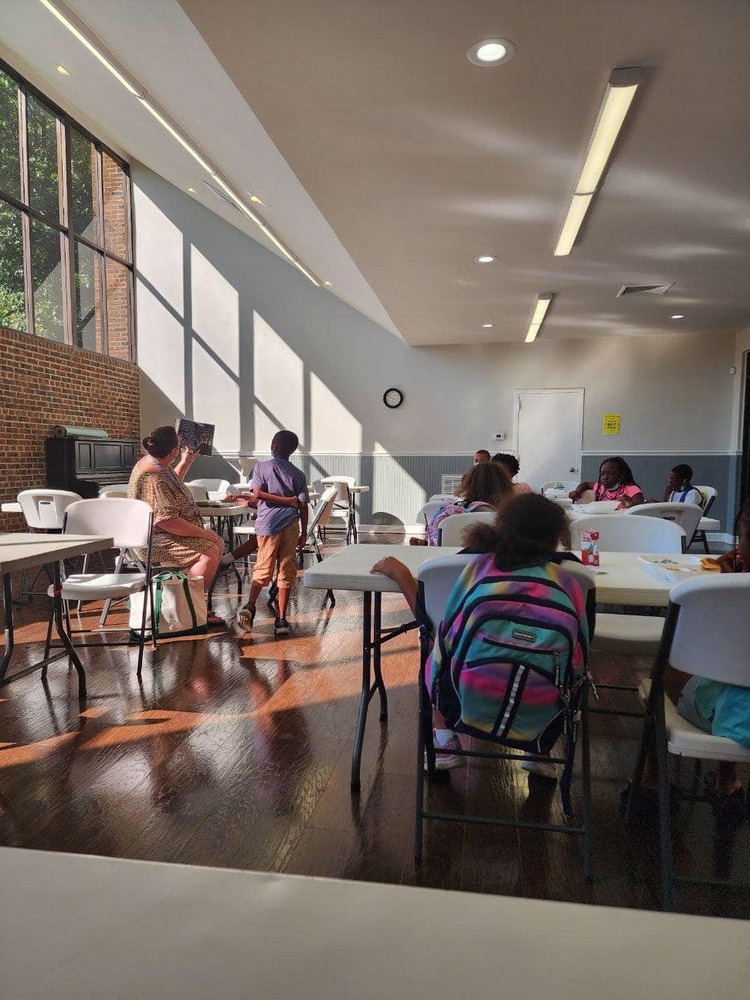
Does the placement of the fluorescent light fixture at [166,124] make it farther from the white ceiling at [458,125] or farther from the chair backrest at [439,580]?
the chair backrest at [439,580]

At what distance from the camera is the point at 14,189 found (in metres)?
7.37

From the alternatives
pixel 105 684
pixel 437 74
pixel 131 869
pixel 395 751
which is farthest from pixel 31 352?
pixel 131 869

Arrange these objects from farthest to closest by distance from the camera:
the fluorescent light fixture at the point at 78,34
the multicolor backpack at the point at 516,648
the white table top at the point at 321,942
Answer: the fluorescent light fixture at the point at 78,34, the multicolor backpack at the point at 516,648, the white table top at the point at 321,942

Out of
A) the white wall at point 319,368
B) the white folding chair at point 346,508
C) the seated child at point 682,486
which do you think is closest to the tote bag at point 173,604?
the white folding chair at point 346,508

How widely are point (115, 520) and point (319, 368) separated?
21.5 feet

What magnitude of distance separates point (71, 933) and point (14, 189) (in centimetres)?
898

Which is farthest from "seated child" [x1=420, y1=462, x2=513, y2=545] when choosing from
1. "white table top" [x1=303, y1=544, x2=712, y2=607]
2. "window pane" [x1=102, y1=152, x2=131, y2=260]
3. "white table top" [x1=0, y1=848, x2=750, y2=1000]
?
"window pane" [x1=102, y1=152, x2=131, y2=260]

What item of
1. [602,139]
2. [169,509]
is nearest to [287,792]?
[169,509]

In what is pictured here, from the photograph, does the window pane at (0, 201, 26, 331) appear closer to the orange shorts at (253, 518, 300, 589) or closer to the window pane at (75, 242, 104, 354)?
the window pane at (75, 242, 104, 354)

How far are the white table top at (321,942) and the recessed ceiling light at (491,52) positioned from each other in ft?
10.2

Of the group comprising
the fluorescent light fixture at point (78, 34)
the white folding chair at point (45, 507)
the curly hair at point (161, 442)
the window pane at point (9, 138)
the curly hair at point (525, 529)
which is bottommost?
the white folding chair at point (45, 507)

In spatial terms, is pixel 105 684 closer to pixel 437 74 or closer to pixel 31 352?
pixel 437 74

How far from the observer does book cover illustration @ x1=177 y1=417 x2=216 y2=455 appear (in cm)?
447

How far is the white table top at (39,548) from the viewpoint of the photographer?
2502 millimetres
